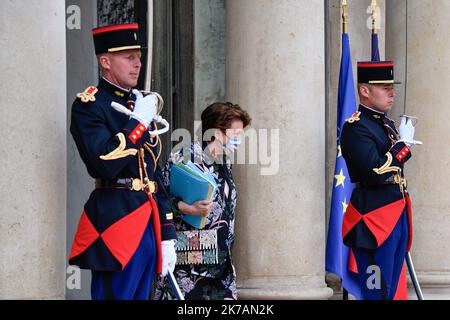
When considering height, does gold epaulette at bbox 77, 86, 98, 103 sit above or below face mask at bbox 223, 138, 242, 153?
above

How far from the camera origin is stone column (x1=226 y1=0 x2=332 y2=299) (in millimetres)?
10031

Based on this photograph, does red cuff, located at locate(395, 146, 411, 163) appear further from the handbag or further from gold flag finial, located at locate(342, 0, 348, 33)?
gold flag finial, located at locate(342, 0, 348, 33)

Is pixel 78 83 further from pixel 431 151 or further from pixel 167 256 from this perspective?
pixel 431 151

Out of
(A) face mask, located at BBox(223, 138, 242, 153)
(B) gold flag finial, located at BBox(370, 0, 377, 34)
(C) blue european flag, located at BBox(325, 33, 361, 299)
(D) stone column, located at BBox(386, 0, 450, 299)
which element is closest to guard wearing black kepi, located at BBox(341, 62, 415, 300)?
(C) blue european flag, located at BBox(325, 33, 361, 299)

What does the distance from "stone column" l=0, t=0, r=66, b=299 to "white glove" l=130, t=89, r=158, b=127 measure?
1.55 ft

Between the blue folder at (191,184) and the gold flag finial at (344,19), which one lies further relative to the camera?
the gold flag finial at (344,19)

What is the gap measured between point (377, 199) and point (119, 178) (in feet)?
8.84

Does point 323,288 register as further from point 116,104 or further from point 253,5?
point 116,104

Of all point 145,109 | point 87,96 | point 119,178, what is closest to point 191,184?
point 119,178

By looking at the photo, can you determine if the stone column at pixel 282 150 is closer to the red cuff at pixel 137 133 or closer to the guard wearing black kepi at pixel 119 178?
the guard wearing black kepi at pixel 119 178

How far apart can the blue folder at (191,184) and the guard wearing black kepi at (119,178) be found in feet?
3.07

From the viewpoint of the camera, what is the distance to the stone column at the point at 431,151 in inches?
456

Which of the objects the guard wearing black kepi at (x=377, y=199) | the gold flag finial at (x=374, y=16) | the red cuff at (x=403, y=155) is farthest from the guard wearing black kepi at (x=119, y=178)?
the gold flag finial at (x=374, y=16)
